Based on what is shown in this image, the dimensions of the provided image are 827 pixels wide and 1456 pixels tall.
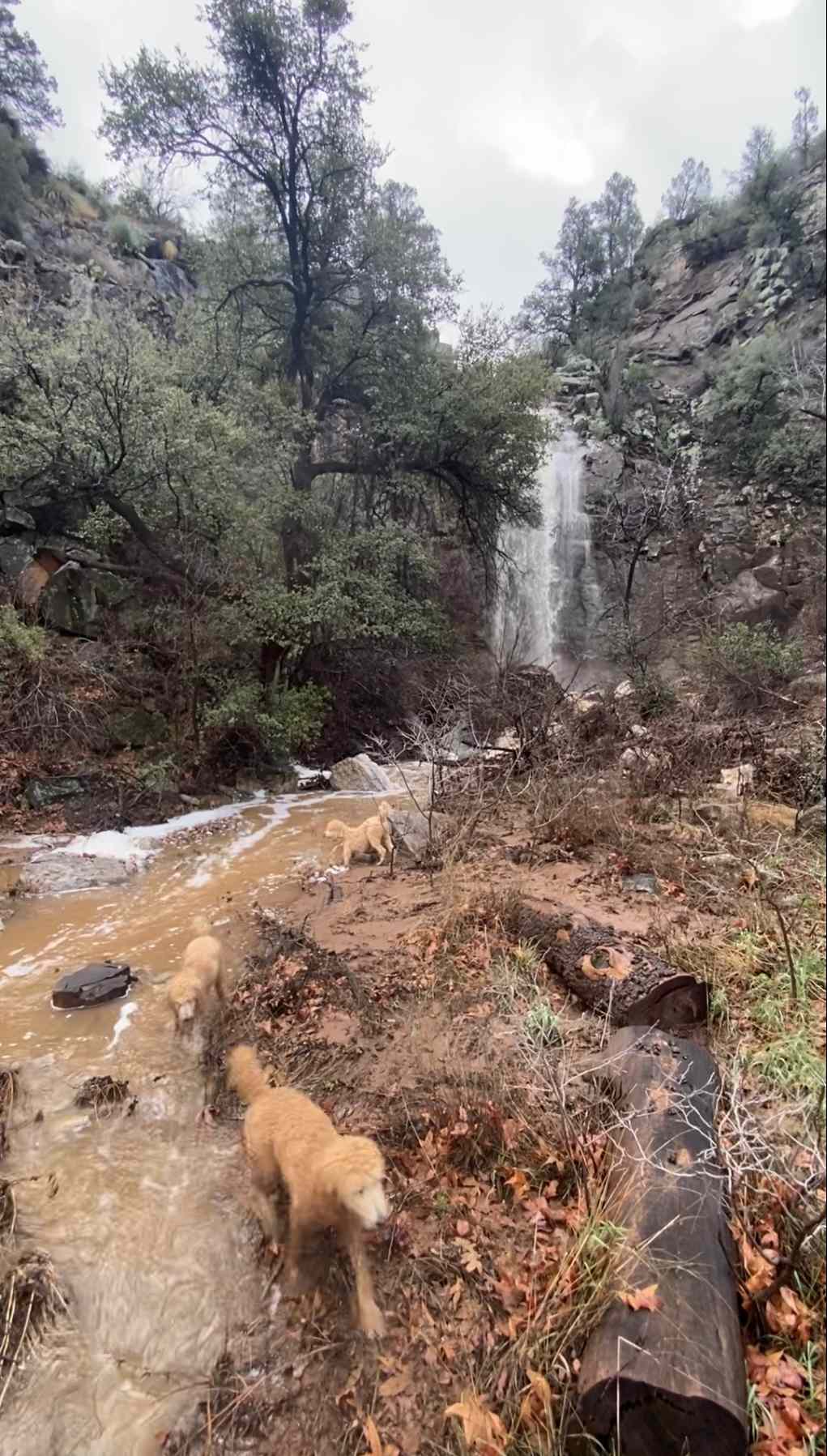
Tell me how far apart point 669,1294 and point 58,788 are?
30.3 feet

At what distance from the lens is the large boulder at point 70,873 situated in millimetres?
6715

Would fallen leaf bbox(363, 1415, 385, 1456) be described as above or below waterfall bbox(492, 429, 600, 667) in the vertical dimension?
below

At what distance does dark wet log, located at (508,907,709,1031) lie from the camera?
339 cm

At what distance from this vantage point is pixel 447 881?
19.6ft

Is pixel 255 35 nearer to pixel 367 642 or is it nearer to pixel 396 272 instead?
pixel 396 272

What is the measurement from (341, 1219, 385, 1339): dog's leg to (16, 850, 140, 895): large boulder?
5.50 m

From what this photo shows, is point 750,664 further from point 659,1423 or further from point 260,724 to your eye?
point 659,1423

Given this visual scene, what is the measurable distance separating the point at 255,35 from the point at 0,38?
18.6ft

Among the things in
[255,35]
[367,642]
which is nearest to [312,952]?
[367,642]

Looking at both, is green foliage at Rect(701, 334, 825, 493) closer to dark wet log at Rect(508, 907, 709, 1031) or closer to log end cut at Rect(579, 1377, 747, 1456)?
dark wet log at Rect(508, 907, 709, 1031)

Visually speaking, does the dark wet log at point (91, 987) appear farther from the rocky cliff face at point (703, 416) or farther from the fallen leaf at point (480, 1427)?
the rocky cliff face at point (703, 416)

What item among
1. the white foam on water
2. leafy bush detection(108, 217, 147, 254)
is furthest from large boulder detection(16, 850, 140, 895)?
leafy bush detection(108, 217, 147, 254)

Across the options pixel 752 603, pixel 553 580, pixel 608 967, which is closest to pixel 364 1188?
pixel 608 967

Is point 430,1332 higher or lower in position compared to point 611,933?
lower
